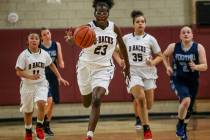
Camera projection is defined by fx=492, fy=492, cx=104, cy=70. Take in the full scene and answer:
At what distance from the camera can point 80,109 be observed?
13.2 m

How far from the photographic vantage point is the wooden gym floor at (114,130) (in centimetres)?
888

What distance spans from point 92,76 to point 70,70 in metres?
6.29

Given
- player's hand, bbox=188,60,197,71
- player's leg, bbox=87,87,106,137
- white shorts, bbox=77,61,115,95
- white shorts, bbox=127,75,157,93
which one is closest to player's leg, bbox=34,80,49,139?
white shorts, bbox=77,61,115,95

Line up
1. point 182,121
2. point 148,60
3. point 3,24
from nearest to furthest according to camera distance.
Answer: point 182,121
point 148,60
point 3,24

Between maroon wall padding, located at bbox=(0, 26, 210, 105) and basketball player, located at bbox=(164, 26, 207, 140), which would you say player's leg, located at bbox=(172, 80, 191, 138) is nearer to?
basketball player, located at bbox=(164, 26, 207, 140)

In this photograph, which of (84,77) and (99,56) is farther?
(84,77)

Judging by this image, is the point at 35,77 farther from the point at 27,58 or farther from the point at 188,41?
the point at 188,41

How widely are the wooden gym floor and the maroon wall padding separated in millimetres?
745

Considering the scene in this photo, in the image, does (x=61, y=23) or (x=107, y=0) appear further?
(x=61, y=23)

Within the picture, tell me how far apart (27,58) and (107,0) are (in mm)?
1959

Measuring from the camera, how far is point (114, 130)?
10.2 meters

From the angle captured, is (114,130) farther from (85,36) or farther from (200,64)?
(85,36)

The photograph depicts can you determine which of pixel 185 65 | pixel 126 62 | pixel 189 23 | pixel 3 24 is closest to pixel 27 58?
pixel 126 62

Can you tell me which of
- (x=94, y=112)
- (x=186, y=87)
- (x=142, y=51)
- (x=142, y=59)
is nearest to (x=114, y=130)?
(x=142, y=59)
